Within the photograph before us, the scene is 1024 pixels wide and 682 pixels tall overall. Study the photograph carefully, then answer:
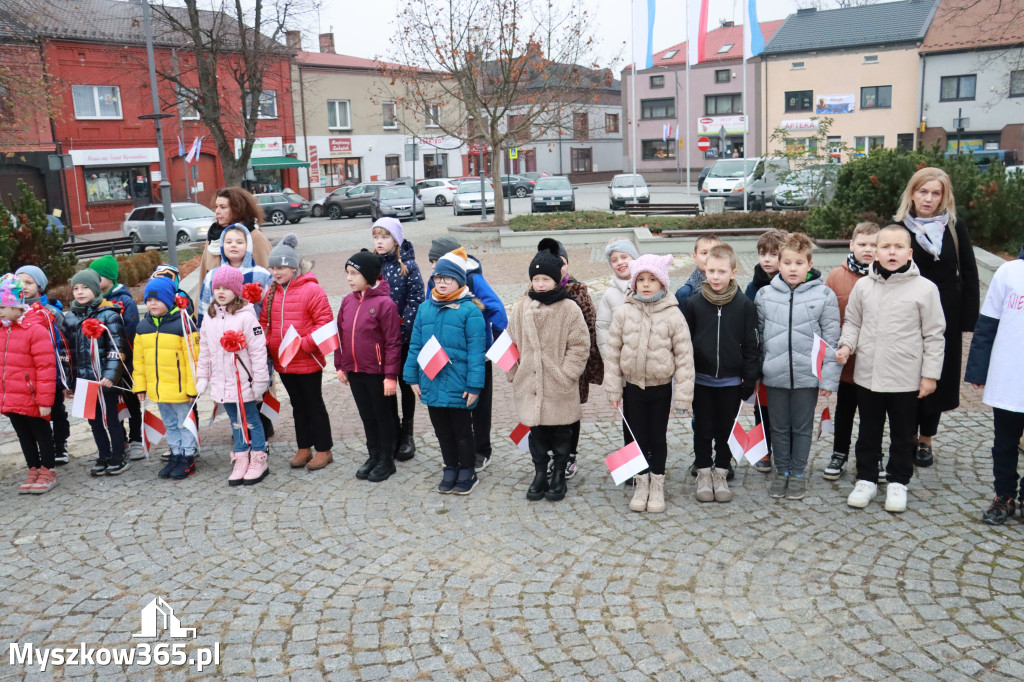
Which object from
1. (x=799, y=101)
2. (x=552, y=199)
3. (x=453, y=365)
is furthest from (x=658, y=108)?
(x=453, y=365)

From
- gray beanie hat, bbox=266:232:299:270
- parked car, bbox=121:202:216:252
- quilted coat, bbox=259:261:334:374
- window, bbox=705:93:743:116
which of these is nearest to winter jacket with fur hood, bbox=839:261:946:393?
quilted coat, bbox=259:261:334:374

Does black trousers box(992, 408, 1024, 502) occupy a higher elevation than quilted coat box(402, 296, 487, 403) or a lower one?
lower

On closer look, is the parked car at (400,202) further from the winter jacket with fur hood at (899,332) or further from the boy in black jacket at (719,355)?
the winter jacket with fur hood at (899,332)

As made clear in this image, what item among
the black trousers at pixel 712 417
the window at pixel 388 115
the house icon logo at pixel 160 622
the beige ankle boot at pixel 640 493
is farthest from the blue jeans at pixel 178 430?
the window at pixel 388 115

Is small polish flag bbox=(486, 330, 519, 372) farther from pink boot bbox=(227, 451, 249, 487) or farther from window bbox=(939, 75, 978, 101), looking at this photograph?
window bbox=(939, 75, 978, 101)

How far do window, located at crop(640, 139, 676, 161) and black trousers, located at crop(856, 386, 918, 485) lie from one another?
56767mm

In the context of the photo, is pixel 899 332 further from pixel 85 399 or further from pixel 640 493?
pixel 85 399

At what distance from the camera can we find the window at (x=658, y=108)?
59.0 meters

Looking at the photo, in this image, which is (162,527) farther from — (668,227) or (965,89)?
(965,89)

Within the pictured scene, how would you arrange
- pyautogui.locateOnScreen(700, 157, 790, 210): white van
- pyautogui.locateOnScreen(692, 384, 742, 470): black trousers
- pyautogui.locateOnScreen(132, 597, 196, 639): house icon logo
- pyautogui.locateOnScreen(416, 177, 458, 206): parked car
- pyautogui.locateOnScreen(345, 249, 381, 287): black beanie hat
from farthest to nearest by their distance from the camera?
pyautogui.locateOnScreen(416, 177, 458, 206): parked car, pyautogui.locateOnScreen(700, 157, 790, 210): white van, pyautogui.locateOnScreen(345, 249, 381, 287): black beanie hat, pyautogui.locateOnScreen(692, 384, 742, 470): black trousers, pyautogui.locateOnScreen(132, 597, 196, 639): house icon logo

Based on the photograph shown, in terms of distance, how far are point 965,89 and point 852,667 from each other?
168 ft

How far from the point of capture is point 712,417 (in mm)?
5531

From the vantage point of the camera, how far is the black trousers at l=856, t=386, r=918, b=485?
205 inches

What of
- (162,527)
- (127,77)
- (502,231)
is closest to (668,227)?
(502,231)
